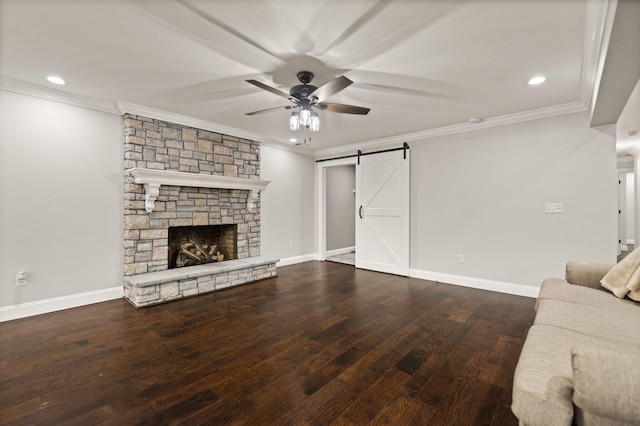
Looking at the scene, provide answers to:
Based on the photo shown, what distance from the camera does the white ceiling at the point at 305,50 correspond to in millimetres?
1880

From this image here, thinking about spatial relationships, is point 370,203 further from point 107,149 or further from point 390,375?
point 107,149

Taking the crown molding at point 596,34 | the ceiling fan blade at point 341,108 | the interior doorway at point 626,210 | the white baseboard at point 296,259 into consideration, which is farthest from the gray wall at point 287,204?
the interior doorway at point 626,210

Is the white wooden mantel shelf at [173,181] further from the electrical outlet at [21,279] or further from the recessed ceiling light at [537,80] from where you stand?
the recessed ceiling light at [537,80]

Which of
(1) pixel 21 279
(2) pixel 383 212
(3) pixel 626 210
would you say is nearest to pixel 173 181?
(1) pixel 21 279

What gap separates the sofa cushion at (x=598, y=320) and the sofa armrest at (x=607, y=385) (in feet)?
2.32

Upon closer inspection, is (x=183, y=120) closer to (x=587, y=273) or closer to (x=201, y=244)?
(x=201, y=244)

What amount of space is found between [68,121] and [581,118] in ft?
20.3

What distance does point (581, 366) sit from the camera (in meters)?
0.95

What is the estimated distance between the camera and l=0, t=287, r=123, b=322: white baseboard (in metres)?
3.01

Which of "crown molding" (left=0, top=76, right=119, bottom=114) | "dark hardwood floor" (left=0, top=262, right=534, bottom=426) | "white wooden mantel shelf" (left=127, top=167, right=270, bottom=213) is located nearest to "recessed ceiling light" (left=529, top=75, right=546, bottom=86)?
"dark hardwood floor" (left=0, top=262, right=534, bottom=426)

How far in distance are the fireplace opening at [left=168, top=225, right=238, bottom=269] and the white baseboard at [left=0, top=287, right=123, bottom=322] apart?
0.83 metres

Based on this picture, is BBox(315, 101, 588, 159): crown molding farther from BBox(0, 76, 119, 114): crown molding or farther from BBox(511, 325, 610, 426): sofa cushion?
BBox(0, 76, 119, 114): crown molding

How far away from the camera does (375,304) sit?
3488mm

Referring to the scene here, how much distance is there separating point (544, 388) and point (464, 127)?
4.00 m
